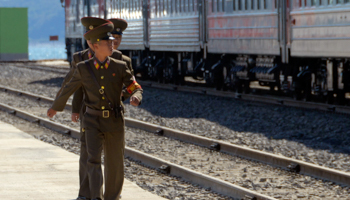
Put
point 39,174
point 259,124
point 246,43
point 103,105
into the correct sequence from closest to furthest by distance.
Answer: point 103,105 < point 39,174 < point 259,124 < point 246,43

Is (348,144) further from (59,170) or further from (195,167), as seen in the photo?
(59,170)

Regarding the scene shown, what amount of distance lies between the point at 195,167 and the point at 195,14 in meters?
12.5

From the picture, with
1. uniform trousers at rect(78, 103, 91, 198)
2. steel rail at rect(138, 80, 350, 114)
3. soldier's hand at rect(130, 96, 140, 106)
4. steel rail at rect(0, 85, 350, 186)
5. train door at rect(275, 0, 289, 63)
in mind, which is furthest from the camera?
train door at rect(275, 0, 289, 63)

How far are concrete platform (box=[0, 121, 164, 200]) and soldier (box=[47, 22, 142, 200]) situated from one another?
3.15 ft

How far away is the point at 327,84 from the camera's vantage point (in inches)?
617

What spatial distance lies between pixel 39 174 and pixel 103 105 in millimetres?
2534

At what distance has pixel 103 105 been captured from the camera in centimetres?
596

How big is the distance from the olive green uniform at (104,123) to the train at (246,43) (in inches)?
353

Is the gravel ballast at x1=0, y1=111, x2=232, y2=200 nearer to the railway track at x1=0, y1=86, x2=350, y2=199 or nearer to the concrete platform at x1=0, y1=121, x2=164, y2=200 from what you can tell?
the railway track at x1=0, y1=86, x2=350, y2=199

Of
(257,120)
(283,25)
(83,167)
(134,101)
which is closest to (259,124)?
(257,120)

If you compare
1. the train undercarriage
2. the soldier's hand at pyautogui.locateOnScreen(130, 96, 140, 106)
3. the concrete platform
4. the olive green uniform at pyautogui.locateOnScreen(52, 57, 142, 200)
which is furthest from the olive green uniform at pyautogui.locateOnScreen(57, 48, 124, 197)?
the train undercarriage

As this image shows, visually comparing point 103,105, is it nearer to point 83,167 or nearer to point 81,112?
point 81,112

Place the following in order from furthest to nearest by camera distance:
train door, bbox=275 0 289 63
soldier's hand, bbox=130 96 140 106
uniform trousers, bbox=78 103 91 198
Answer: train door, bbox=275 0 289 63 < uniform trousers, bbox=78 103 91 198 < soldier's hand, bbox=130 96 140 106

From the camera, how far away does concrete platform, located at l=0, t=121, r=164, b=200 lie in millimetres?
7035
